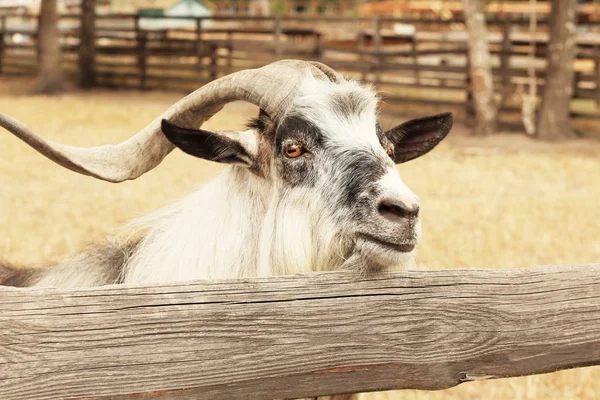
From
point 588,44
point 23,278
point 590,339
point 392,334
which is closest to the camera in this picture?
point 392,334

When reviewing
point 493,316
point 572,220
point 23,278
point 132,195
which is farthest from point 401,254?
point 132,195

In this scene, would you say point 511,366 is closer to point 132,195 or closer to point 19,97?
point 132,195

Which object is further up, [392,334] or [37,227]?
[392,334]

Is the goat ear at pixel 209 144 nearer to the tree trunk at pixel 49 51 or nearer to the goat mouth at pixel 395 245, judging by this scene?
the goat mouth at pixel 395 245

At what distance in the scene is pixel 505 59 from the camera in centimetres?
1736

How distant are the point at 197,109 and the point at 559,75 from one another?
1301 cm

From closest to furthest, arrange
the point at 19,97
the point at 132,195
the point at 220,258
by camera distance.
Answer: the point at 220,258 → the point at 132,195 → the point at 19,97

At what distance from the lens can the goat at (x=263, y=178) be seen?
284 cm

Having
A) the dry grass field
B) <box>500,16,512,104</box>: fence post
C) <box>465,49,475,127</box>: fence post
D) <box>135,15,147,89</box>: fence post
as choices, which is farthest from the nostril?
<box>135,15,147,89</box>: fence post

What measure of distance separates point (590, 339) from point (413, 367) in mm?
581

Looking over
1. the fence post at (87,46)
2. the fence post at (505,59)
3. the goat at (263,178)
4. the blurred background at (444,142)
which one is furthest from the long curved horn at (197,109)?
the fence post at (87,46)

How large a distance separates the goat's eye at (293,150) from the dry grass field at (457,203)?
3.01ft

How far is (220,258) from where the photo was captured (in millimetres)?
3105

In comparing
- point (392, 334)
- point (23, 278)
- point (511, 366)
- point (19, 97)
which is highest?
point (392, 334)
